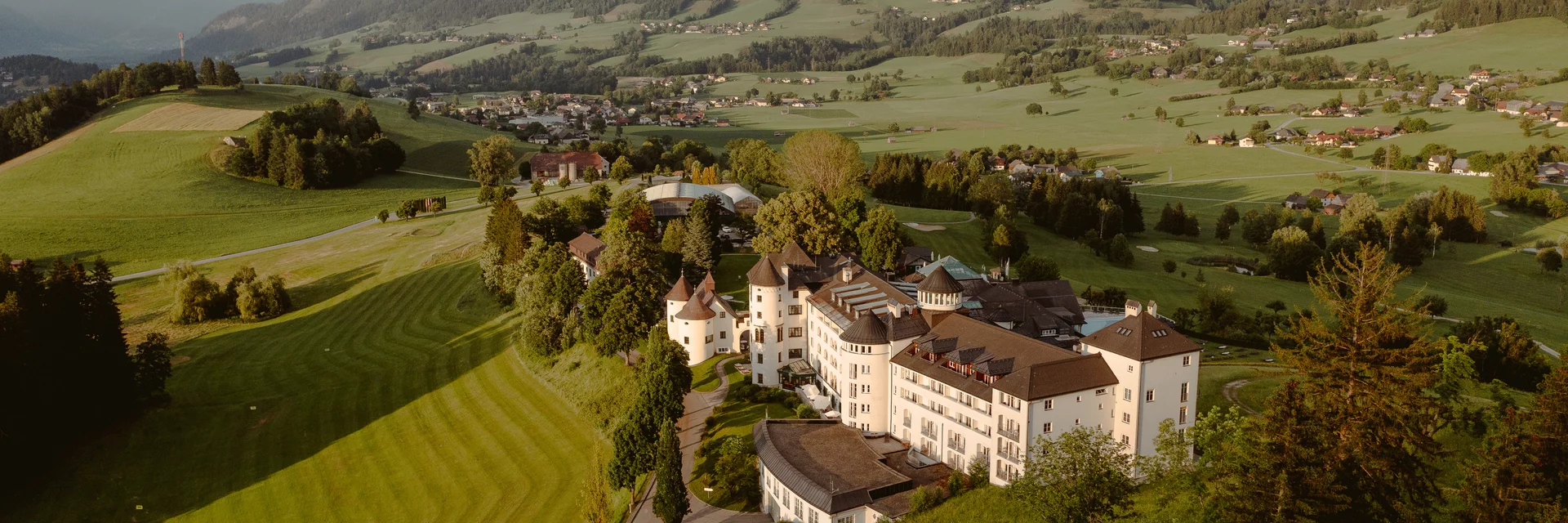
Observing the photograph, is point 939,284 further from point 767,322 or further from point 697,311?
point 697,311

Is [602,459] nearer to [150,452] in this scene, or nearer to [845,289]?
[845,289]

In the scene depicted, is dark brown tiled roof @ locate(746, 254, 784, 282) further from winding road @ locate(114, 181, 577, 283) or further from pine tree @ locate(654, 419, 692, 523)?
winding road @ locate(114, 181, 577, 283)

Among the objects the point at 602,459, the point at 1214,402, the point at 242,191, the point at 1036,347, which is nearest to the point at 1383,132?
the point at 1214,402

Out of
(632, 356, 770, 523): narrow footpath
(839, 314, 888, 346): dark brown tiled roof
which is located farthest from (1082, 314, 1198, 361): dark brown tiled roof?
(632, 356, 770, 523): narrow footpath

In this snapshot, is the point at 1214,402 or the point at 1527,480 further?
the point at 1214,402

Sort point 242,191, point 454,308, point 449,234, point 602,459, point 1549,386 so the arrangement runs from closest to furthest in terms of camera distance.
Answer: point 1549,386
point 602,459
point 454,308
point 449,234
point 242,191

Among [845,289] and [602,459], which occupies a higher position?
[845,289]

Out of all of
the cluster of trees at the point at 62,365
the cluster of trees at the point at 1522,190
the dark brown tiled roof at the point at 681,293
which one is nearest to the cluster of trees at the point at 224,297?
the cluster of trees at the point at 62,365
